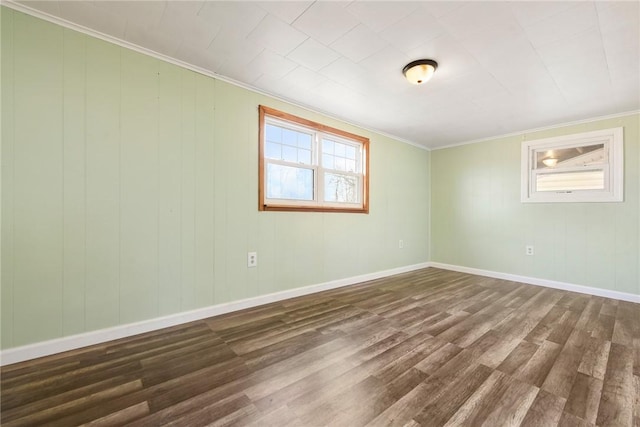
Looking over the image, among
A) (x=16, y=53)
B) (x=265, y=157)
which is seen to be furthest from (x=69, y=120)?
(x=265, y=157)

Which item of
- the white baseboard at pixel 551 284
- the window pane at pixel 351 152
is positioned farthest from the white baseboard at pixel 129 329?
the white baseboard at pixel 551 284

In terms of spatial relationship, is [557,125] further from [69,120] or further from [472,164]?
[69,120]

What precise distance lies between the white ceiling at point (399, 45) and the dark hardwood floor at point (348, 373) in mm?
2255

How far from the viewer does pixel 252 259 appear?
268 centimetres

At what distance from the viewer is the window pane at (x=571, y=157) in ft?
11.0

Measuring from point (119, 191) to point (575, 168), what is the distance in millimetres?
5238

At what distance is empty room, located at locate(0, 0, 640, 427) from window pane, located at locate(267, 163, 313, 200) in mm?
28

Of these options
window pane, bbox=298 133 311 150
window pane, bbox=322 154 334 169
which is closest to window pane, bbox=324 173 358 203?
window pane, bbox=322 154 334 169

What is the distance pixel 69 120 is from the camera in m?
1.82

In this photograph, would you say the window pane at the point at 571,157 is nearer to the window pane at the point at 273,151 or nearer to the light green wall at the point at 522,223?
the light green wall at the point at 522,223

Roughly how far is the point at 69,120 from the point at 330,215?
255cm

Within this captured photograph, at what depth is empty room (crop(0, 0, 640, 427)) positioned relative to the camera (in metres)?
1.43

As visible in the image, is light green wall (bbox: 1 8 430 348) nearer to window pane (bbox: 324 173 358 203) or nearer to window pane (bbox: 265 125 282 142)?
window pane (bbox: 265 125 282 142)

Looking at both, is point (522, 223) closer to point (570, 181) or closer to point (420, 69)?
point (570, 181)
